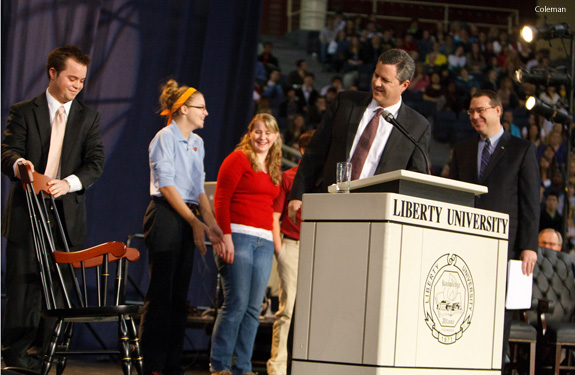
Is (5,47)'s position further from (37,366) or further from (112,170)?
(37,366)

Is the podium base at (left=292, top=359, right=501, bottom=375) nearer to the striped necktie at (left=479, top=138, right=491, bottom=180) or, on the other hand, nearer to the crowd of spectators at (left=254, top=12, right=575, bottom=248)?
the striped necktie at (left=479, top=138, right=491, bottom=180)

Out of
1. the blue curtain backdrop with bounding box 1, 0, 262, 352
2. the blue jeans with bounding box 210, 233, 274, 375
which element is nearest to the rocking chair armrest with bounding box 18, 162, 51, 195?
the blue jeans with bounding box 210, 233, 274, 375

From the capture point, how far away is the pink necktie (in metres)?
3.78

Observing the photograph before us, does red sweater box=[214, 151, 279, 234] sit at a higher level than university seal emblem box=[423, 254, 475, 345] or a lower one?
higher

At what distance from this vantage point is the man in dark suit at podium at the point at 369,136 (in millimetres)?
3131

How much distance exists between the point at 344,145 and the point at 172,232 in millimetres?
1196

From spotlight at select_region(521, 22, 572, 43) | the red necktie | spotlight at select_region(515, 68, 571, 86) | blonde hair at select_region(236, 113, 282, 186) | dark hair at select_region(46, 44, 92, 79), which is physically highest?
spotlight at select_region(521, 22, 572, 43)

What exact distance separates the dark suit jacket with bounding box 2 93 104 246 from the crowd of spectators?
6.60m

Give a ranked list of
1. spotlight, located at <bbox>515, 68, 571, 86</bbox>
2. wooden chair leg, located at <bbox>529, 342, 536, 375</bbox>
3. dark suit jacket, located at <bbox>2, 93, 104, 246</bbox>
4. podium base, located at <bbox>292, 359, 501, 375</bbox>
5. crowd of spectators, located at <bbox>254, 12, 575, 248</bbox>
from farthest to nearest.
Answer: crowd of spectators, located at <bbox>254, 12, 575, 248</bbox>, spotlight, located at <bbox>515, 68, 571, 86</bbox>, wooden chair leg, located at <bbox>529, 342, 536, 375</bbox>, dark suit jacket, located at <bbox>2, 93, 104, 246</bbox>, podium base, located at <bbox>292, 359, 501, 375</bbox>

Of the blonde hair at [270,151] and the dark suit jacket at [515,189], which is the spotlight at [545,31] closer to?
the dark suit jacket at [515,189]

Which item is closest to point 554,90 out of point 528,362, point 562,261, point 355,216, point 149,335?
point 562,261

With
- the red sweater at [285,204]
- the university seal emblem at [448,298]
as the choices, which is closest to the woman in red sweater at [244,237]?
the red sweater at [285,204]

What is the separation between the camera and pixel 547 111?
6344mm

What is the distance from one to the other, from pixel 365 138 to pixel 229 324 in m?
1.45
